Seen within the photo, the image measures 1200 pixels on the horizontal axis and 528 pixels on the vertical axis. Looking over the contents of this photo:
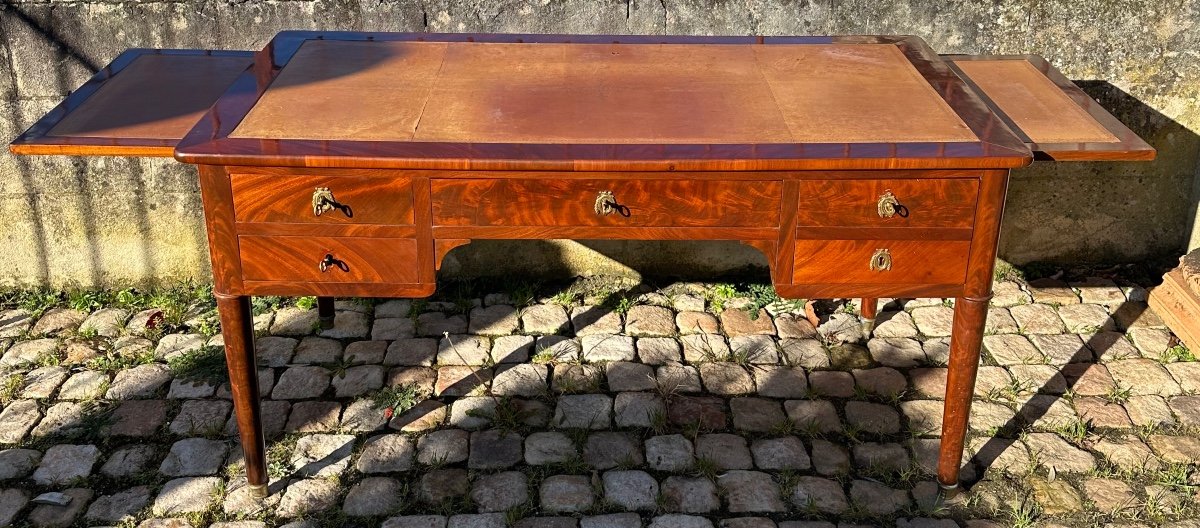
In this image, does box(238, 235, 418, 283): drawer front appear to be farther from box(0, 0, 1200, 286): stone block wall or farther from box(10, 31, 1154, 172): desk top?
box(0, 0, 1200, 286): stone block wall

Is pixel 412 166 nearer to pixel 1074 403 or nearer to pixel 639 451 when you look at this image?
pixel 639 451

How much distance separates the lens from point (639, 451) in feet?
11.7

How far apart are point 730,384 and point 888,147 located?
1.34 meters

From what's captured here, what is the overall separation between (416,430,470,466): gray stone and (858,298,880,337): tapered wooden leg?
1.63 m

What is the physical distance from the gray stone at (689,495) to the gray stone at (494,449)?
0.49 m

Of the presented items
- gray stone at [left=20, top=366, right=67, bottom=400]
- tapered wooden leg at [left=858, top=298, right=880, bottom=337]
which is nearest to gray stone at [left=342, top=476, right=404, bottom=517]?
gray stone at [left=20, top=366, right=67, bottom=400]

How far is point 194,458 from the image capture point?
11.6ft

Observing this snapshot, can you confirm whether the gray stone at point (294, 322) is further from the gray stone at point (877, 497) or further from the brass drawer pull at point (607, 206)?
the gray stone at point (877, 497)

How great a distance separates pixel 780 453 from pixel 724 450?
18 centimetres

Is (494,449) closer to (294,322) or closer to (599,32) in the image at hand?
(294,322)

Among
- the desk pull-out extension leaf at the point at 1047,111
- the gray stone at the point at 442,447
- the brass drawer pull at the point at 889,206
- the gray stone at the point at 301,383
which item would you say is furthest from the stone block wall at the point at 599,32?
the brass drawer pull at the point at 889,206

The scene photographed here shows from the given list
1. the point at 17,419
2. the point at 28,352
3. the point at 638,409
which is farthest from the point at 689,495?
the point at 28,352

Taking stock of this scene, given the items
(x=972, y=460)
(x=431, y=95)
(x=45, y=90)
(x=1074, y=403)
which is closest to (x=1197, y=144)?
(x=1074, y=403)

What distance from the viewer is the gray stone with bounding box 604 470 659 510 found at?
10.9 ft
